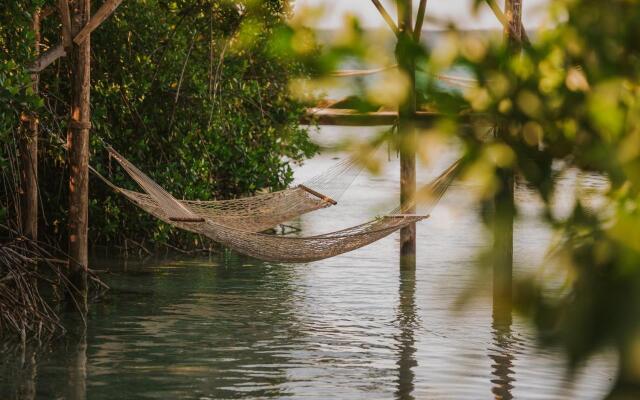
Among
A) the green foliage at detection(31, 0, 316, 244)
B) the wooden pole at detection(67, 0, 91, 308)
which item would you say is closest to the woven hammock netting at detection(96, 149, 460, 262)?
the wooden pole at detection(67, 0, 91, 308)

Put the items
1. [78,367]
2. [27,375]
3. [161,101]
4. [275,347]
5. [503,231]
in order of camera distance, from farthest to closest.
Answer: [161,101] < [275,347] < [78,367] < [27,375] < [503,231]

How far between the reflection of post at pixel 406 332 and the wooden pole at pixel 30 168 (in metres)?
2.36

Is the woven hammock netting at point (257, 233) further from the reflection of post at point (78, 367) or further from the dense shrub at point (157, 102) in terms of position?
the dense shrub at point (157, 102)

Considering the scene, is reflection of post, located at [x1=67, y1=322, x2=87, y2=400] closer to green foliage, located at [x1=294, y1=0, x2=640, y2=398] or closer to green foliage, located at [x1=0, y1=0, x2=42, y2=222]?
green foliage, located at [x1=0, y1=0, x2=42, y2=222]

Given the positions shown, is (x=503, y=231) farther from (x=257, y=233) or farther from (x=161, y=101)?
(x=161, y=101)

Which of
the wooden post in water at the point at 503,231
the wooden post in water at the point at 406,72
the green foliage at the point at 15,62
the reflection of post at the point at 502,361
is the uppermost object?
the green foliage at the point at 15,62

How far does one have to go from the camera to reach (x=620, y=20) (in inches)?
36.9

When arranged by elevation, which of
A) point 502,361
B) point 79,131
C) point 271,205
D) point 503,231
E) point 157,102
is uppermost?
point 157,102

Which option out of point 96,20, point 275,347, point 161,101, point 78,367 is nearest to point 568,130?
point 78,367

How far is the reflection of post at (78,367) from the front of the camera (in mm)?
4746

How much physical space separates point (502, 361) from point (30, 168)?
3206 millimetres

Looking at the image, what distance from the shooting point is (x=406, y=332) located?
640cm

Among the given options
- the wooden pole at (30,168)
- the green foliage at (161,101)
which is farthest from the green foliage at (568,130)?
the green foliage at (161,101)

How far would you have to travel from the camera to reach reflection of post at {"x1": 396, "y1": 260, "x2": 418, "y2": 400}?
5.06 metres
